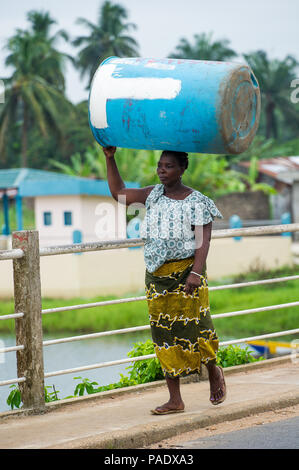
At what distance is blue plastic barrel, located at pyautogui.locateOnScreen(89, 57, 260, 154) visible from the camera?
3674 mm

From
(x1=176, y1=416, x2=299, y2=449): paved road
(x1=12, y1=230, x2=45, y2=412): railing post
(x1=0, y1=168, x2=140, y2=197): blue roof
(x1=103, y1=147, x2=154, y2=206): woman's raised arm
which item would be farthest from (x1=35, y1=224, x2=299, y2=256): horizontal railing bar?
(x1=0, y1=168, x2=140, y2=197): blue roof

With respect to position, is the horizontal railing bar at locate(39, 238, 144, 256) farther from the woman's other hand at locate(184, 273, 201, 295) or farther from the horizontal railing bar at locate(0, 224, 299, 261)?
the woman's other hand at locate(184, 273, 201, 295)

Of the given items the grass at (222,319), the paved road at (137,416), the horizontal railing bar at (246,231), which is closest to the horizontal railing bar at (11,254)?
the paved road at (137,416)

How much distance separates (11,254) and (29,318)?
397 millimetres

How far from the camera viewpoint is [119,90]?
3914mm

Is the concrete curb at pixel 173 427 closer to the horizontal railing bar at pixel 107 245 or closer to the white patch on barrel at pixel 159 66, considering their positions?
the horizontal railing bar at pixel 107 245

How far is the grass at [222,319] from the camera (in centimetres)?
2239

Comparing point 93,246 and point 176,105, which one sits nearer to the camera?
point 176,105

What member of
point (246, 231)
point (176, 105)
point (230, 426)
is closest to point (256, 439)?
point (230, 426)

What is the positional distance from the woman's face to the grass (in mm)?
18020

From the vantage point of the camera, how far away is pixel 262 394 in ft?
15.0

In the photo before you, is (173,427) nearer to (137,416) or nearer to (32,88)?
(137,416)
